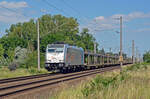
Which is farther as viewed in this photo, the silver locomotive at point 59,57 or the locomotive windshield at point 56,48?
the locomotive windshield at point 56,48

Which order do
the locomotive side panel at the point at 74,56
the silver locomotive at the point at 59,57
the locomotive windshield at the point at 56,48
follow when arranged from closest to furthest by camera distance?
the silver locomotive at the point at 59,57
the locomotive windshield at the point at 56,48
the locomotive side panel at the point at 74,56

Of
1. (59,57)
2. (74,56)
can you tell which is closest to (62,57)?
(59,57)

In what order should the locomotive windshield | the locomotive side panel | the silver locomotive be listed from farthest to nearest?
the locomotive side panel → the locomotive windshield → the silver locomotive

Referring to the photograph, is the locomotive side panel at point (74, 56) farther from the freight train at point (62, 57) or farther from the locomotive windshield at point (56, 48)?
the locomotive windshield at point (56, 48)

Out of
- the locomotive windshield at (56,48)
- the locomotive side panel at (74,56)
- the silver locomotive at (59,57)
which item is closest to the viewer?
the silver locomotive at (59,57)

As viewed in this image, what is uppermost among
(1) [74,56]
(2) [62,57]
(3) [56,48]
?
(3) [56,48]

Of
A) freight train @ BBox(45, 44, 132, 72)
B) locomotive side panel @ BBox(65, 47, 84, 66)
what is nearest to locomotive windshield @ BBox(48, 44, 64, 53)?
freight train @ BBox(45, 44, 132, 72)

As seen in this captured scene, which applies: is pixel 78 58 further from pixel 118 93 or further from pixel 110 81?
pixel 118 93

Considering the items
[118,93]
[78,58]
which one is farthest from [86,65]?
[118,93]

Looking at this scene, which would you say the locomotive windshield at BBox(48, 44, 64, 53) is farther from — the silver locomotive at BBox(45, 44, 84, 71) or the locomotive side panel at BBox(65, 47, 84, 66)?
the locomotive side panel at BBox(65, 47, 84, 66)

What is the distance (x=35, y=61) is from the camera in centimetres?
4197

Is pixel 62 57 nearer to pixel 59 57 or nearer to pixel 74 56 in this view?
pixel 59 57

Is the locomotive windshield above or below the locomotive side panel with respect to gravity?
above

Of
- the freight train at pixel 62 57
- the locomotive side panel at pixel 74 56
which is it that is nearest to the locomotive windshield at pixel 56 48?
the freight train at pixel 62 57
